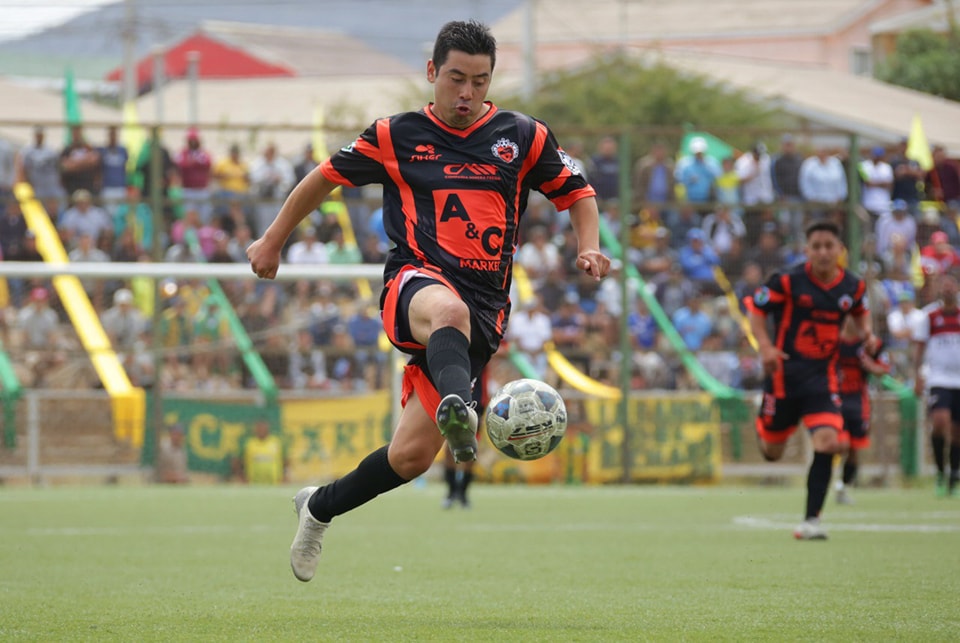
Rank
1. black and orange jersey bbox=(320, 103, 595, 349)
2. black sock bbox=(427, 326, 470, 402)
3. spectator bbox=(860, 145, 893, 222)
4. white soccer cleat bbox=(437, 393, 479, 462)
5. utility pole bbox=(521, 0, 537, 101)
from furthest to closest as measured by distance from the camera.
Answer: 1. utility pole bbox=(521, 0, 537, 101)
2. spectator bbox=(860, 145, 893, 222)
3. black and orange jersey bbox=(320, 103, 595, 349)
4. black sock bbox=(427, 326, 470, 402)
5. white soccer cleat bbox=(437, 393, 479, 462)

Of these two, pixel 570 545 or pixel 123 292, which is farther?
pixel 123 292

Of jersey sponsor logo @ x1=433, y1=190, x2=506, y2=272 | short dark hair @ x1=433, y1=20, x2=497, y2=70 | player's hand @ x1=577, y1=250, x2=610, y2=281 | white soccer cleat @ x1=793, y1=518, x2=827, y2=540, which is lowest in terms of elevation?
white soccer cleat @ x1=793, y1=518, x2=827, y2=540

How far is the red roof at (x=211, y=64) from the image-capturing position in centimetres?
7694

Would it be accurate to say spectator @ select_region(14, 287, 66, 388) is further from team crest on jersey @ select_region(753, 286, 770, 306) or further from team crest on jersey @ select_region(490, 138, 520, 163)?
team crest on jersey @ select_region(490, 138, 520, 163)

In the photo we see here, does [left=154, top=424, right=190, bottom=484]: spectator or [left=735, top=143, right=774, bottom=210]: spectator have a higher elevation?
[left=735, top=143, right=774, bottom=210]: spectator

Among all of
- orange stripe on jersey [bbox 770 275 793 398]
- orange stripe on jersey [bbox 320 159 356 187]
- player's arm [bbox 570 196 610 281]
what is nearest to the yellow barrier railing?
orange stripe on jersey [bbox 770 275 793 398]

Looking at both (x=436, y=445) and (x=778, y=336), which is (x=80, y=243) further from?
(x=436, y=445)

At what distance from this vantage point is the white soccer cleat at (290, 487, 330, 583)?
228 inches

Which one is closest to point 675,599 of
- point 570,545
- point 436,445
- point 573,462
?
point 436,445

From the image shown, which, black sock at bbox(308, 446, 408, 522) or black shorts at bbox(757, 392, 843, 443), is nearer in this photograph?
black sock at bbox(308, 446, 408, 522)

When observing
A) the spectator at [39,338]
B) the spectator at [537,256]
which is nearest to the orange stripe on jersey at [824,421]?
the spectator at [537,256]

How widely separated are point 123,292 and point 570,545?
32.1ft

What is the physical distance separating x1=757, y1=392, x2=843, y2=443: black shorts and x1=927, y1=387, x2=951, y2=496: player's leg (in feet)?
18.4

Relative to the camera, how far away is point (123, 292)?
1762 cm
